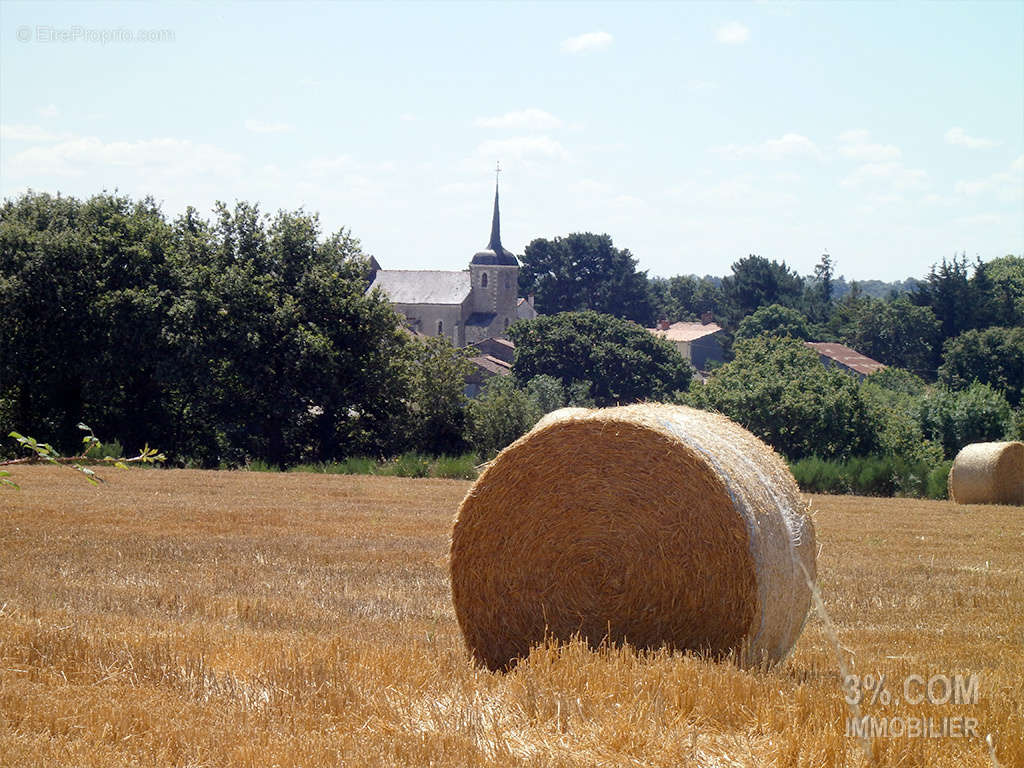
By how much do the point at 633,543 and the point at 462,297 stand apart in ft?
327

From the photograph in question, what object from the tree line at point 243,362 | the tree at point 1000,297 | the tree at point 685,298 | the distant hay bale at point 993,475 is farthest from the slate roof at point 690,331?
the distant hay bale at point 993,475

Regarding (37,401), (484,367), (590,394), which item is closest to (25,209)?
(37,401)

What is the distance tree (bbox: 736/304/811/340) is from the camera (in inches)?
3812

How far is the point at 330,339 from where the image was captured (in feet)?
110

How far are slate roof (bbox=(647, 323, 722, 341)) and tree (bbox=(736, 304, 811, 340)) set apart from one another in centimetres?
714

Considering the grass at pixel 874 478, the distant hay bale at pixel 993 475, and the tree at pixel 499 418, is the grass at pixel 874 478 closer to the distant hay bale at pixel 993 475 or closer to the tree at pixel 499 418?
the distant hay bale at pixel 993 475

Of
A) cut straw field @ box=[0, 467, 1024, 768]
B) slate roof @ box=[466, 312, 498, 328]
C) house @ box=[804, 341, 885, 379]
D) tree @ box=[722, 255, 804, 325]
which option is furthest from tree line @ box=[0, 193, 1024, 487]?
tree @ box=[722, 255, 804, 325]

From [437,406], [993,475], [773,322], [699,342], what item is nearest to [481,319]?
[699,342]

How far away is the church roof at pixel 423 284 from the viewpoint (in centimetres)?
10769

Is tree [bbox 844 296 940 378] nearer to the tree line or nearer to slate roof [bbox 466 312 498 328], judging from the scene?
slate roof [bbox 466 312 498 328]

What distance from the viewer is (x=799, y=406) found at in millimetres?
37000

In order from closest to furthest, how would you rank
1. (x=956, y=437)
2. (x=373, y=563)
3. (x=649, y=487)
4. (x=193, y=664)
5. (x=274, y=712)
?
1. (x=274, y=712)
2. (x=193, y=664)
3. (x=649, y=487)
4. (x=373, y=563)
5. (x=956, y=437)

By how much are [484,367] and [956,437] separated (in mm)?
44960

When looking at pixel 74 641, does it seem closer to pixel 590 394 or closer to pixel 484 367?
pixel 590 394
